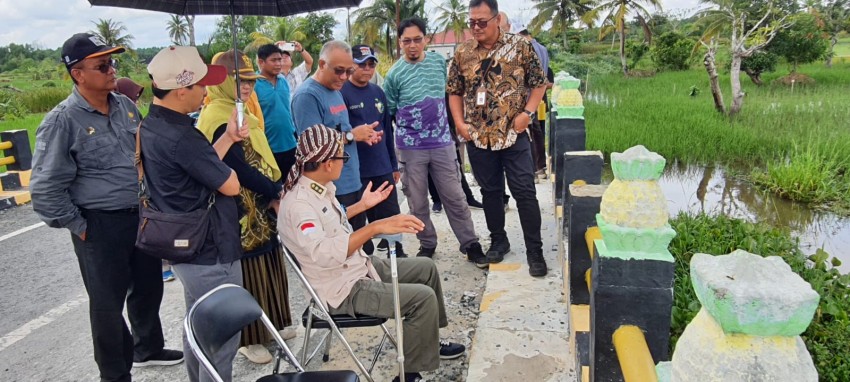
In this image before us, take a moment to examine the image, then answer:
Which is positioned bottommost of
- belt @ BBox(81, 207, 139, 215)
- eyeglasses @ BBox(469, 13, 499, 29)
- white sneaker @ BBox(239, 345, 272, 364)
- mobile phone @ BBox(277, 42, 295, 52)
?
white sneaker @ BBox(239, 345, 272, 364)

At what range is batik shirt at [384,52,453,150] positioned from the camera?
3914 mm

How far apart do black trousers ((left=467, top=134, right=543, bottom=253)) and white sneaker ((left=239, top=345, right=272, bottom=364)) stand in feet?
5.64

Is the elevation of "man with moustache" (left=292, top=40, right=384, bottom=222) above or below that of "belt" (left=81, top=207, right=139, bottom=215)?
above

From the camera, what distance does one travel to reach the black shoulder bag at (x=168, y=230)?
2.22 metres

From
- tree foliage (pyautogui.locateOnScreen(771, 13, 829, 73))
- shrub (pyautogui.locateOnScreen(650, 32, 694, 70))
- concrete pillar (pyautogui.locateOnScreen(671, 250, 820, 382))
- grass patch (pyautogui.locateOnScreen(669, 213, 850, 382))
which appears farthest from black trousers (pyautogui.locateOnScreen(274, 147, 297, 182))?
shrub (pyautogui.locateOnScreen(650, 32, 694, 70))

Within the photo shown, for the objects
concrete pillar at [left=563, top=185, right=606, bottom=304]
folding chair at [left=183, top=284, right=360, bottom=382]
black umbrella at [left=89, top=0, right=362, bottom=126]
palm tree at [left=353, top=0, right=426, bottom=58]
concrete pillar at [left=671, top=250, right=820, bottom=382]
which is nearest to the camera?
concrete pillar at [left=671, top=250, right=820, bottom=382]

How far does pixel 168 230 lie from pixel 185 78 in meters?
0.58

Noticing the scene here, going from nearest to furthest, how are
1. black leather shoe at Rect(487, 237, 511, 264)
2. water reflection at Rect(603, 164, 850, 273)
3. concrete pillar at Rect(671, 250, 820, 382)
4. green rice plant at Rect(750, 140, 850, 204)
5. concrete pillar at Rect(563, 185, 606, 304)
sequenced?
concrete pillar at Rect(671, 250, 820, 382) → concrete pillar at Rect(563, 185, 606, 304) → black leather shoe at Rect(487, 237, 511, 264) → water reflection at Rect(603, 164, 850, 273) → green rice plant at Rect(750, 140, 850, 204)

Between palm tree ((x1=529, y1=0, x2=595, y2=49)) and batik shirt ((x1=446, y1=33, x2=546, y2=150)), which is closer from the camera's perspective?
batik shirt ((x1=446, y1=33, x2=546, y2=150))

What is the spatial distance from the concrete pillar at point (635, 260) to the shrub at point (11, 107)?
17150 mm

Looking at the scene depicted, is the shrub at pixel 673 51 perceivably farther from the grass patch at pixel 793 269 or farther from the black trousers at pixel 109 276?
the black trousers at pixel 109 276

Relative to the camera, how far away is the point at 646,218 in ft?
4.47

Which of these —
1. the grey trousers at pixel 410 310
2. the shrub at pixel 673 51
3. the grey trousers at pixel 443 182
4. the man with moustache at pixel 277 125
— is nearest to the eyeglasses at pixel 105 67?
the man with moustache at pixel 277 125

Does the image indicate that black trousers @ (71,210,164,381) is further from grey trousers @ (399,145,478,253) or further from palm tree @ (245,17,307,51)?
palm tree @ (245,17,307,51)
